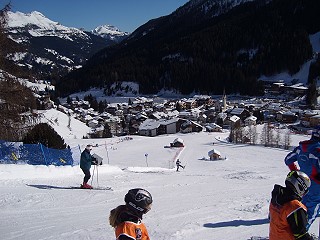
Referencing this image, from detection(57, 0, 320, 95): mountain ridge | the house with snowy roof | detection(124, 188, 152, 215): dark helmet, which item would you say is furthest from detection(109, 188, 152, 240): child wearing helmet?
detection(57, 0, 320, 95): mountain ridge

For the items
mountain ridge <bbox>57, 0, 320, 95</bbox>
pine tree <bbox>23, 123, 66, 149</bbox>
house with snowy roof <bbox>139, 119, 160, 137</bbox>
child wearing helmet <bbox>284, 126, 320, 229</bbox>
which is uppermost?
mountain ridge <bbox>57, 0, 320, 95</bbox>

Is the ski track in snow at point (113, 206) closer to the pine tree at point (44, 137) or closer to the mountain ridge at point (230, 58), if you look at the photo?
the pine tree at point (44, 137)

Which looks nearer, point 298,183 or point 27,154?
point 298,183

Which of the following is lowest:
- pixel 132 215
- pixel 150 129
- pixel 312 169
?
pixel 150 129

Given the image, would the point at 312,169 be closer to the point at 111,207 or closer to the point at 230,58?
the point at 111,207

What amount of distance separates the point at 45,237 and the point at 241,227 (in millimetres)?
3558

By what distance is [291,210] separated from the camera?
10.4ft

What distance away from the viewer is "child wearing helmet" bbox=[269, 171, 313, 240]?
314 centimetres

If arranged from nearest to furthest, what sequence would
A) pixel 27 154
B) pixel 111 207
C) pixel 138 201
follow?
1. pixel 138 201
2. pixel 111 207
3. pixel 27 154

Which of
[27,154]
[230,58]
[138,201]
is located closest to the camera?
[138,201]

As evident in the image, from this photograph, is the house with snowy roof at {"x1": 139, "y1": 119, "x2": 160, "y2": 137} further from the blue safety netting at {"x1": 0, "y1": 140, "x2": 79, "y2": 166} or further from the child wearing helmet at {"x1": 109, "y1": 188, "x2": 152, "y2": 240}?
the child wearing helmet at {"x1": 109, "y1": 188, "x2": 152, "y2": 240}

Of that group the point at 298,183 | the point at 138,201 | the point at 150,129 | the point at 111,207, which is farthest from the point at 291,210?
the point at 150,129

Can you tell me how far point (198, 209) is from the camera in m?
7.69

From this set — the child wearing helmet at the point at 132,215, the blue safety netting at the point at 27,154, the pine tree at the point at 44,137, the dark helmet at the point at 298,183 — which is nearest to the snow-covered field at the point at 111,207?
the blue safety netting at the point at 27,154
